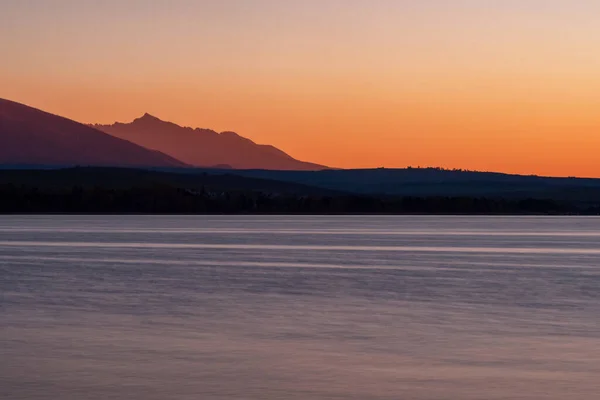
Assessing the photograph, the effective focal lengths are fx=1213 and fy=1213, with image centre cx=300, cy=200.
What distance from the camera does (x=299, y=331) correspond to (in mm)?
21641

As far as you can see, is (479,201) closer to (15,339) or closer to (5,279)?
(5,279)

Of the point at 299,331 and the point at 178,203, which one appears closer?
the point at 299,331

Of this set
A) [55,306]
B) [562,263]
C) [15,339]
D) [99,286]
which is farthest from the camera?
[562,263]

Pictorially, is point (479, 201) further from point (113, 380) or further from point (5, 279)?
point (113, 380)

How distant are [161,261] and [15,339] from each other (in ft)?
80.6

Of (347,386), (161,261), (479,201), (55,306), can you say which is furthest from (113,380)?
(479,201)

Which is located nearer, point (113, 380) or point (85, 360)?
point (113, 380)

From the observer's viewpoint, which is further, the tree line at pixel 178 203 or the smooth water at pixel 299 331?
the tree line at pixel 178 203

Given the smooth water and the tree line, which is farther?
the tree line

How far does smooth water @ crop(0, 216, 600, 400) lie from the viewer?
1622cm

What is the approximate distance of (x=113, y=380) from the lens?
1650 cm

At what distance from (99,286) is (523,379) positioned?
57.1 ft

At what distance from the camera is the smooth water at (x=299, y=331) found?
16.2 meters

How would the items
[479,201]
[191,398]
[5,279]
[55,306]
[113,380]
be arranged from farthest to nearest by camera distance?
1. [479,201]
2. [5,279]
3. [55,306]
4. [113,380]
5. [191,398]
